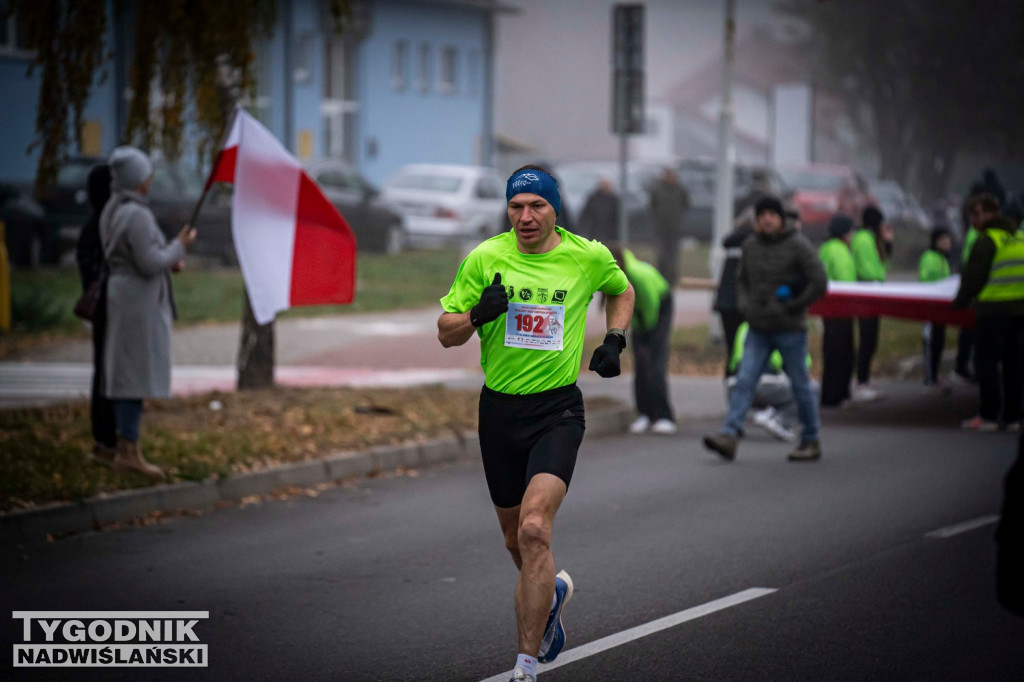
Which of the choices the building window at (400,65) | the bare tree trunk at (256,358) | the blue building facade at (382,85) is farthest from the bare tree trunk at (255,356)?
the building window at (400,65)

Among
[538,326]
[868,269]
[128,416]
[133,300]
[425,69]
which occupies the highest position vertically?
[425,69]

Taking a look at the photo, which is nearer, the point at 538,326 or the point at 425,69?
the point at 538,326

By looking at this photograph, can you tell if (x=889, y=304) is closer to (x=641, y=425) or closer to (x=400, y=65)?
(x=641, y=425)

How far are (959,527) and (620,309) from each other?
364 cm

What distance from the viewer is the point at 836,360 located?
14.4 metres

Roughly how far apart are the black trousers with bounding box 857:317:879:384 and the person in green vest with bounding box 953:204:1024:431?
6.83 feet

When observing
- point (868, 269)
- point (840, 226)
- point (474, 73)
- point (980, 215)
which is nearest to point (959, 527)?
point (980, 215)

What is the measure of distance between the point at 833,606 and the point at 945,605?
51 cm

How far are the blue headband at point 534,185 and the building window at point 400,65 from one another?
41.9 meters

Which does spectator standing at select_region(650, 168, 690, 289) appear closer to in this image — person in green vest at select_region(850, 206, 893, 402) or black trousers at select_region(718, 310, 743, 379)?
person in green vest at select_region(850, 206, 893, 402)

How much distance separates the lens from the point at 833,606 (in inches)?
279

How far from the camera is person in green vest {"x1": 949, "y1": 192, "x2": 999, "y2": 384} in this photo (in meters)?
12.7

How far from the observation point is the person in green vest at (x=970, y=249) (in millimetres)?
12703

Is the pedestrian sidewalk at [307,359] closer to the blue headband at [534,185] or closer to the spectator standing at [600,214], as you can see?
the spectator standing at [600,214]
